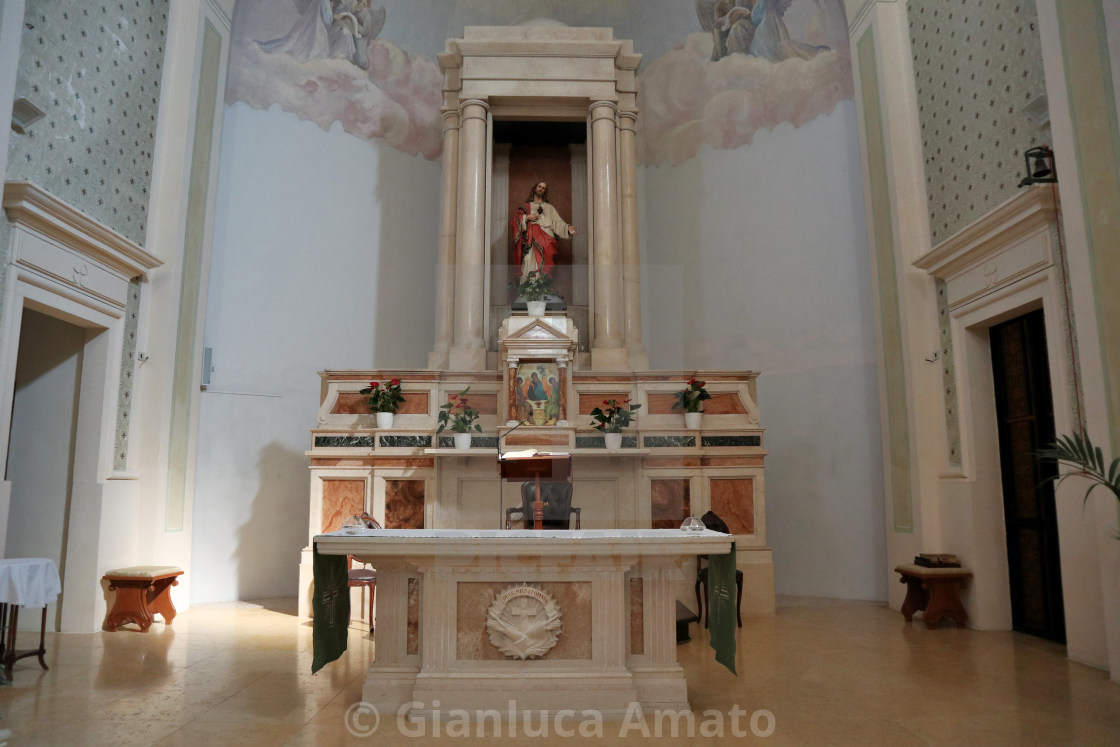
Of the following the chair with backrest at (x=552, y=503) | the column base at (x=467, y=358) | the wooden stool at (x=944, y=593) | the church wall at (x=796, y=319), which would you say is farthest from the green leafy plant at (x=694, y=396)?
the wooden stool at (x=944, y=593)

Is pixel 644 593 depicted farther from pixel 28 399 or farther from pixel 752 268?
pixel 752 268

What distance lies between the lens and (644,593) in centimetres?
472

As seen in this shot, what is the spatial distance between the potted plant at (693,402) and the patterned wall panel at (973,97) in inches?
108

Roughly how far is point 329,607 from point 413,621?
504mm

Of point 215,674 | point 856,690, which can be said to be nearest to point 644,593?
point 856,690

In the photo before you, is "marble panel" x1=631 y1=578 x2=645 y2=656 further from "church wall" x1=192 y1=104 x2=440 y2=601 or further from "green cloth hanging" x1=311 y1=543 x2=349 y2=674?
"church wall" x1=192 y1=104 x2=440 y2=601

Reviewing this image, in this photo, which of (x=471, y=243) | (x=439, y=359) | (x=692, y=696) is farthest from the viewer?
(x=471, y=243)

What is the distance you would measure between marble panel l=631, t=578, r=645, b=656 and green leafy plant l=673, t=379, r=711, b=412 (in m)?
3.75

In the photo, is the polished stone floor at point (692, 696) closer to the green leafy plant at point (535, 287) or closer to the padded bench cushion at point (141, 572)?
the padded bench cushion at point (141, 572)

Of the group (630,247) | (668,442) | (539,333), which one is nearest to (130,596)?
(539,333)

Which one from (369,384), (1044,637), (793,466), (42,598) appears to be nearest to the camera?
(42,598)

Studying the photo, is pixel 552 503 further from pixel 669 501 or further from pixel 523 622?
pixel 523 622

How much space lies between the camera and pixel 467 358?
9.45m

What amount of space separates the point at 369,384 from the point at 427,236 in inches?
152
